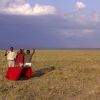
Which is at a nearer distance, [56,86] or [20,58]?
[56,86]

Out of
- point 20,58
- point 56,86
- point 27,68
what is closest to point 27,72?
point 27,68

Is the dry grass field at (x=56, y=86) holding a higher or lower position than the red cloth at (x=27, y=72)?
lower

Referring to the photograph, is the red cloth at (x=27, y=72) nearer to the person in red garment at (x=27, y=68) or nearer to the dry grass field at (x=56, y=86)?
the person in red garment at (x=27, y=68)

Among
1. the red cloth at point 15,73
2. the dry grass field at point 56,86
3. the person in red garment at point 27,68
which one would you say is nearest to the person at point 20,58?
the person in red garment at point 27,68

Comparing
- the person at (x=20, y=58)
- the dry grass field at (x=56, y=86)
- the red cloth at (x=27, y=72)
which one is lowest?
the dry grass field at (x=56, y=86)

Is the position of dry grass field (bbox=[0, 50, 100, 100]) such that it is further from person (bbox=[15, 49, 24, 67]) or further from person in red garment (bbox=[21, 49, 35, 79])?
person (bbox=[15, 49, 24, 67])

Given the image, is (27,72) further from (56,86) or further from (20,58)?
(56,86)

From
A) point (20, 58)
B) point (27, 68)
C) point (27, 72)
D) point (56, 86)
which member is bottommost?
point (56, 86)

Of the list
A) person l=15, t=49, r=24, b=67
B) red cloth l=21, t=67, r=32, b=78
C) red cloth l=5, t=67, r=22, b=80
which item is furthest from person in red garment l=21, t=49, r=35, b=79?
red cloth l=5, t=67, r=22, b=80

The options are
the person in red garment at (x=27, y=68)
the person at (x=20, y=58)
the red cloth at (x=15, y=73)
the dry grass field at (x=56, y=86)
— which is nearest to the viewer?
the dry grass field at (x=56, y=86)

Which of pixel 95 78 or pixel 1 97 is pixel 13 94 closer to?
pixel 1 97

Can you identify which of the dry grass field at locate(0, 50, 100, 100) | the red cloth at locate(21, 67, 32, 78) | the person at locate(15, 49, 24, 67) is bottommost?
the dry grass field at locate(0, 50, 100, 100)

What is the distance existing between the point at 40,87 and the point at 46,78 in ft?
9.99

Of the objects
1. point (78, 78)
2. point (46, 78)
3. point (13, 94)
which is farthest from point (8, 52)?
point (13, 94)
